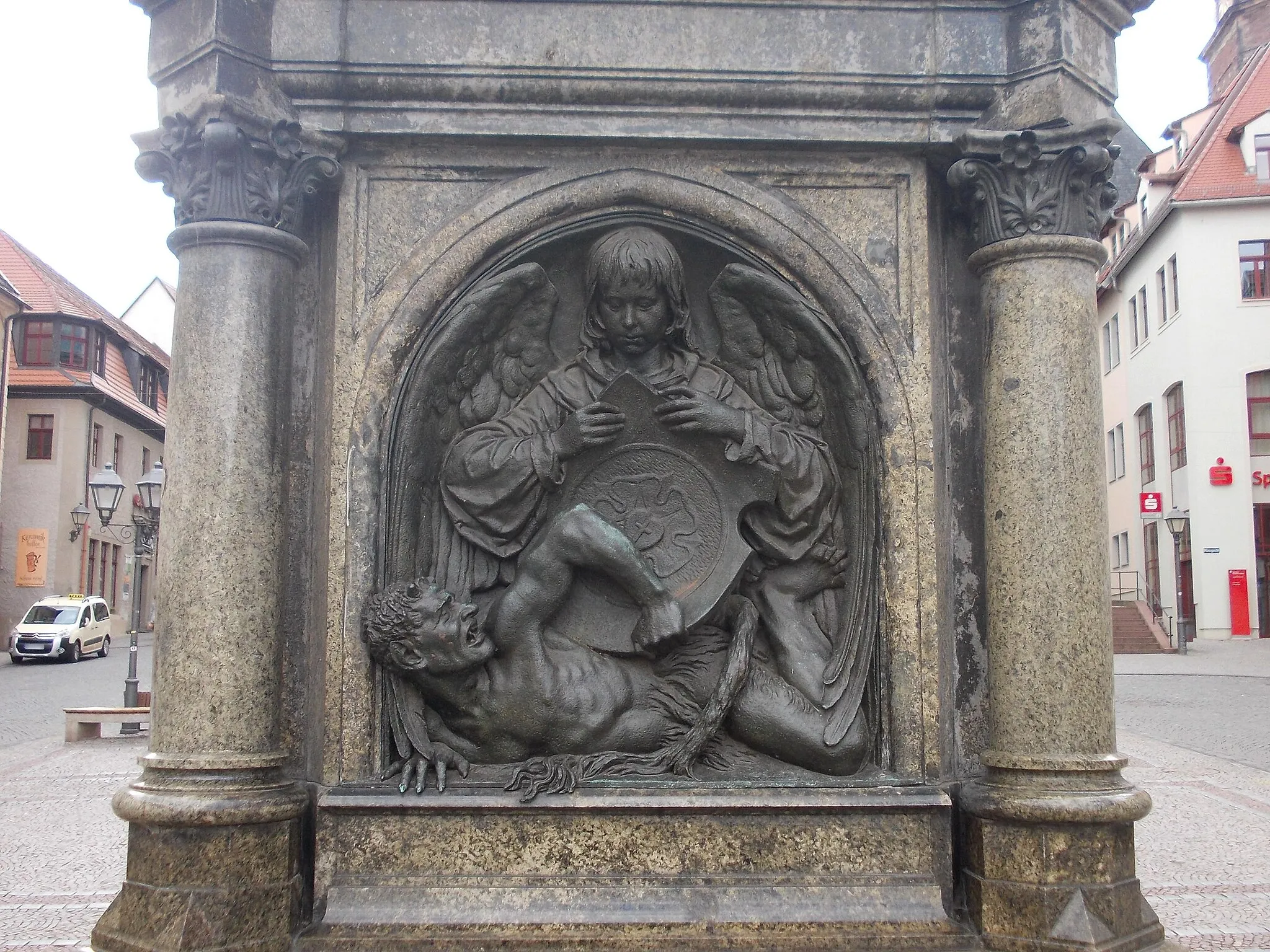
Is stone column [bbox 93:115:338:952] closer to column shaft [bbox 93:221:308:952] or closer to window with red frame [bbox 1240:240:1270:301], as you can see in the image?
column shaft [bbox 93:221:308:952]

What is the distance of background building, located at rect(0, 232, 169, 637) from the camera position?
35.2 m

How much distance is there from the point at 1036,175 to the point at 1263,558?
28775 millimetres

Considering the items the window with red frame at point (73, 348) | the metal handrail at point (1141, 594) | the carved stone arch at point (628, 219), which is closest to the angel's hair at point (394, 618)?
the carved stone arch at point (628, 219)

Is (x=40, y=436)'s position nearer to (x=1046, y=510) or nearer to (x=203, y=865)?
(x=203, y=865)

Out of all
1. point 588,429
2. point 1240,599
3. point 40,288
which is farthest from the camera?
point 40,288

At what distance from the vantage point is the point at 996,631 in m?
4.38

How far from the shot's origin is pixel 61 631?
27656mm

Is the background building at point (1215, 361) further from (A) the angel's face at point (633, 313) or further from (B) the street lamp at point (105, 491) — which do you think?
(A) the angel's face at point (633, 313)

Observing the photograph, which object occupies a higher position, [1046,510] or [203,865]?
[1046,510]

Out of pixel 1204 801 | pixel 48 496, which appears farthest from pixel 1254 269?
pixel 48 496

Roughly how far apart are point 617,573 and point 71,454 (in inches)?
1399

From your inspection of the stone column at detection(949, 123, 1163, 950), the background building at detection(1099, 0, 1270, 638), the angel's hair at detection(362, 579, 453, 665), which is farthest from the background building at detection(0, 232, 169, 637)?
the stone column at detection(949, 123, 1163, 950)

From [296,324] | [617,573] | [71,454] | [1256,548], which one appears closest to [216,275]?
[296,324]

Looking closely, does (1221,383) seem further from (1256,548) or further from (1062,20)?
(1062,20)
